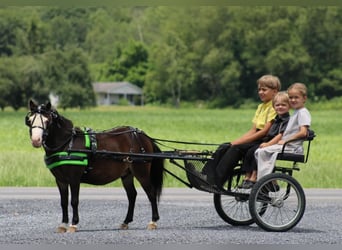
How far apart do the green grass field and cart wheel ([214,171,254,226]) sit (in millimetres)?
5093

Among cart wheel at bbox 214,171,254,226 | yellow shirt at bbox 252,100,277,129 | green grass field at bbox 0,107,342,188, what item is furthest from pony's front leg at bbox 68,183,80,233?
green grass field at bbox 0,107,342,188

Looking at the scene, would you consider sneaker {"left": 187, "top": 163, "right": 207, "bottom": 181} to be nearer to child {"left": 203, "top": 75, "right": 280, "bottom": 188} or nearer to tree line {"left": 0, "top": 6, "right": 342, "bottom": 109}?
child {"left": 203, "top": 75, "right": 280, "bottom": 188}

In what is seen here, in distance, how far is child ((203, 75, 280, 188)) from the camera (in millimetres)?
8602

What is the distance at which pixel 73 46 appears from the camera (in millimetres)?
56188

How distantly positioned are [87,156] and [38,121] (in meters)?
0.68

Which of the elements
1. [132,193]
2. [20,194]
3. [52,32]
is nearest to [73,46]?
[52,32]

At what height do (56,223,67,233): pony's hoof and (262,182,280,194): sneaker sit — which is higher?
(262,182,280,194): sneaker

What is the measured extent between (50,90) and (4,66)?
10.1ft

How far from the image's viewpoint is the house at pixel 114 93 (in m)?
57.0

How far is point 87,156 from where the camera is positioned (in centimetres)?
825

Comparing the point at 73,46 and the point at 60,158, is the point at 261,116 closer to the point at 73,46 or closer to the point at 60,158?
the point at 60,158

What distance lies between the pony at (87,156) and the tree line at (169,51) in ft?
124

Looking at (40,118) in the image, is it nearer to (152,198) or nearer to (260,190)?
(152,198)

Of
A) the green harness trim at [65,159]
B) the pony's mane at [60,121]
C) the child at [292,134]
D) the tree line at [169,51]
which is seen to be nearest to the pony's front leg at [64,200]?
the green harness trim at [65,159]
